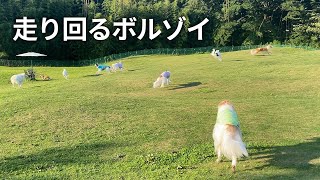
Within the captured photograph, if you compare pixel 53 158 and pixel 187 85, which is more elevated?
pixel 187 85

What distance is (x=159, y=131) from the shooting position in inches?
591

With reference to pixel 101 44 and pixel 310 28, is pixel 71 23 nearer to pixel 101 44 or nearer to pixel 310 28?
pixel 101 44

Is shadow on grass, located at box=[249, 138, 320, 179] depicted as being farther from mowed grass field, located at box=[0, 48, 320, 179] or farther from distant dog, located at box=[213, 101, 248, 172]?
distant dog, located at box=[213, 101, 248, 172]

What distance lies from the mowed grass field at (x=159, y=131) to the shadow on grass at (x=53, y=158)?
3 cm

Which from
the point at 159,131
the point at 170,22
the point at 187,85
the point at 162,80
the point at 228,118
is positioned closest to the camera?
the point at 228,118

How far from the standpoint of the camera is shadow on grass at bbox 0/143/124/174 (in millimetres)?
11672

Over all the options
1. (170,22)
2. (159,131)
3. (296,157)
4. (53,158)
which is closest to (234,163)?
(296,157)

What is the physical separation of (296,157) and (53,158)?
23.5 ft

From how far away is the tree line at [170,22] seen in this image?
2566 inches

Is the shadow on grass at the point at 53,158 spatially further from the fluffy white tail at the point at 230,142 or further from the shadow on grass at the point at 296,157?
the shadow on grass at the point at 296,157

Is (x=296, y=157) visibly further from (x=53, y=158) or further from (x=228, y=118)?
(x=53, y=158)

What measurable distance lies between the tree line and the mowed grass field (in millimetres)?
39820

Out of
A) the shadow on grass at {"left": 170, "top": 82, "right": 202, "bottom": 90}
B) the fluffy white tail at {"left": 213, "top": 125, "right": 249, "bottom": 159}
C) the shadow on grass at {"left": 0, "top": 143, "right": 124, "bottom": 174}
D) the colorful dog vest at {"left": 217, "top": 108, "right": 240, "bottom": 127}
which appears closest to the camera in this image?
the fluffy white tail at {"left": 213, "top": 125, "right": 249, "bottom": 159}

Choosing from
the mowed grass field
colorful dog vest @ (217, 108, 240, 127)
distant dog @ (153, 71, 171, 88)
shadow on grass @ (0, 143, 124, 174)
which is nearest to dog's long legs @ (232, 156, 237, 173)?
the mowed grass field
